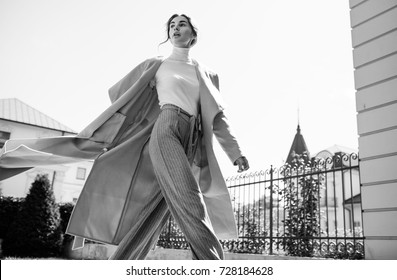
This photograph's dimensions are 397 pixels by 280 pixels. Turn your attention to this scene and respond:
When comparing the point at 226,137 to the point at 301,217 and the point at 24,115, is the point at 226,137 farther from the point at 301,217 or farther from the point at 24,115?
the point at 24,115

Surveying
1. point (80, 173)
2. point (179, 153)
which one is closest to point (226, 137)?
point (179, 153)

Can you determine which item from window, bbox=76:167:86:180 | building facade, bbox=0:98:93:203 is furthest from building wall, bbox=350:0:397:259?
window, bbox=76:167:86:180

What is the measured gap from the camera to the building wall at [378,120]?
3527 mm

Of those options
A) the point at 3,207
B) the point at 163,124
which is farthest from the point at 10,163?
the point at 3,207

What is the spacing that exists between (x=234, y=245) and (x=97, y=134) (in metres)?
5.27

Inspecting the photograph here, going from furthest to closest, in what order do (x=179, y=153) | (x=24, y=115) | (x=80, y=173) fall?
1. (x=80, y=173)
2. (x=24, y=115)
3. (x=179, y=153)

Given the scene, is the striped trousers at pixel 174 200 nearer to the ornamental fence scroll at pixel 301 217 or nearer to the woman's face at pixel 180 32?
the woman's face at pixel 180 32

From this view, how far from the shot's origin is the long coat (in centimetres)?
258

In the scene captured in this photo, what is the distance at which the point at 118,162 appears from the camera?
2.69 metres

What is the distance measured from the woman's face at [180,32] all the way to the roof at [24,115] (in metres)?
31.6

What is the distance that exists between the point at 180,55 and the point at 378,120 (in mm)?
2180

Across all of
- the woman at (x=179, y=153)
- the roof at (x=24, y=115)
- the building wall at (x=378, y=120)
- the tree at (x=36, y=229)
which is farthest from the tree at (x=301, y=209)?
the roof at (x=24, y=115)

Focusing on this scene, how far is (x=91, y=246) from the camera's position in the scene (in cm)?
1203

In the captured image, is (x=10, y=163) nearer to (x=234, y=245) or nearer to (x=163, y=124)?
(x=163, y=124)
